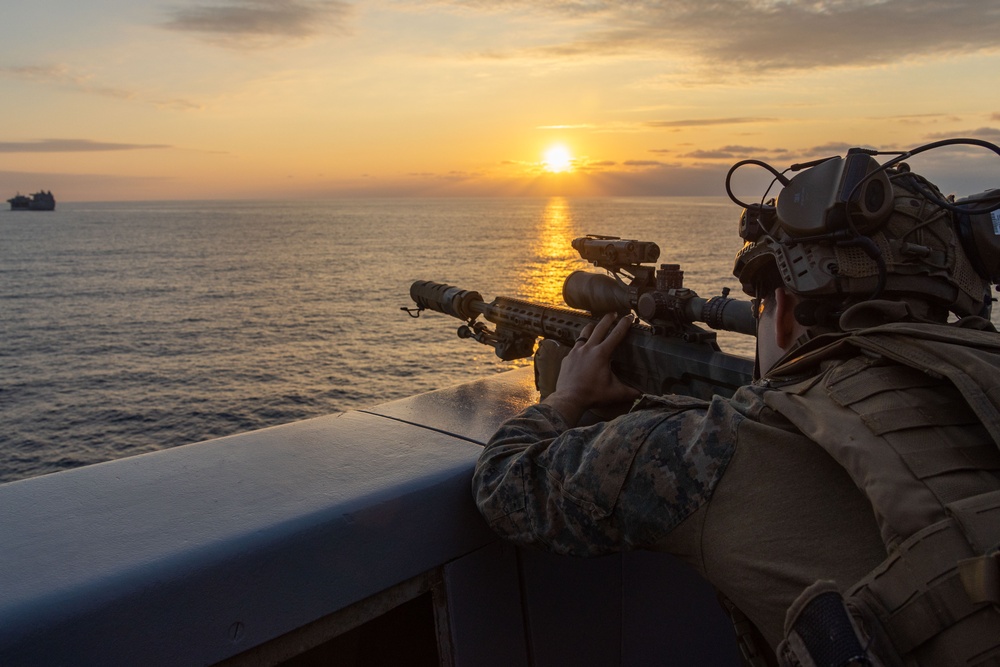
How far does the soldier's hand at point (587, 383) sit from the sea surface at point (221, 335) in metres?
21.4

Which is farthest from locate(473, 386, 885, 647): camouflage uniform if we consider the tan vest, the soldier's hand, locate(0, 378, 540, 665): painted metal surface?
the soldier's hand

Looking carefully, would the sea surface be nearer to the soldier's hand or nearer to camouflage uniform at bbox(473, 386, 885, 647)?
the soldier's hand

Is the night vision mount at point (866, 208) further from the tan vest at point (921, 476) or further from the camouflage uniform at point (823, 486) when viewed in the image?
the tan vest at point (921, 476)

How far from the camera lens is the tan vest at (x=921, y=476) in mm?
1464

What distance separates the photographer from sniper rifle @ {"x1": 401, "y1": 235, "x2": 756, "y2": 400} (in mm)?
3857

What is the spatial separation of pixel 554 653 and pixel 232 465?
1.34m

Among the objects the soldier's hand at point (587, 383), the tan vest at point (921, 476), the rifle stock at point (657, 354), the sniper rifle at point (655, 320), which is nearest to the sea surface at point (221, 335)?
the rifle stock at point (657, 354)

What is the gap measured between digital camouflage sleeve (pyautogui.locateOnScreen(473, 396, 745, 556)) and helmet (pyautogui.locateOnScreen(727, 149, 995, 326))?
0.62 meters

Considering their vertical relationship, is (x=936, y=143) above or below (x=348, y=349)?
above

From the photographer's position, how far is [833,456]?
1.76m

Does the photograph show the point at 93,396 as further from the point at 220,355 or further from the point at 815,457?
the point at 815,457

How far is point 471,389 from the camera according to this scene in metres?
4.06

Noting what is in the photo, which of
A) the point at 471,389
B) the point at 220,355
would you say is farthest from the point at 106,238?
the point at 471,389

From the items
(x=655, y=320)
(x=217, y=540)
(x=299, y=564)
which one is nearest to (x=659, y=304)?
(x=655, y=320)
